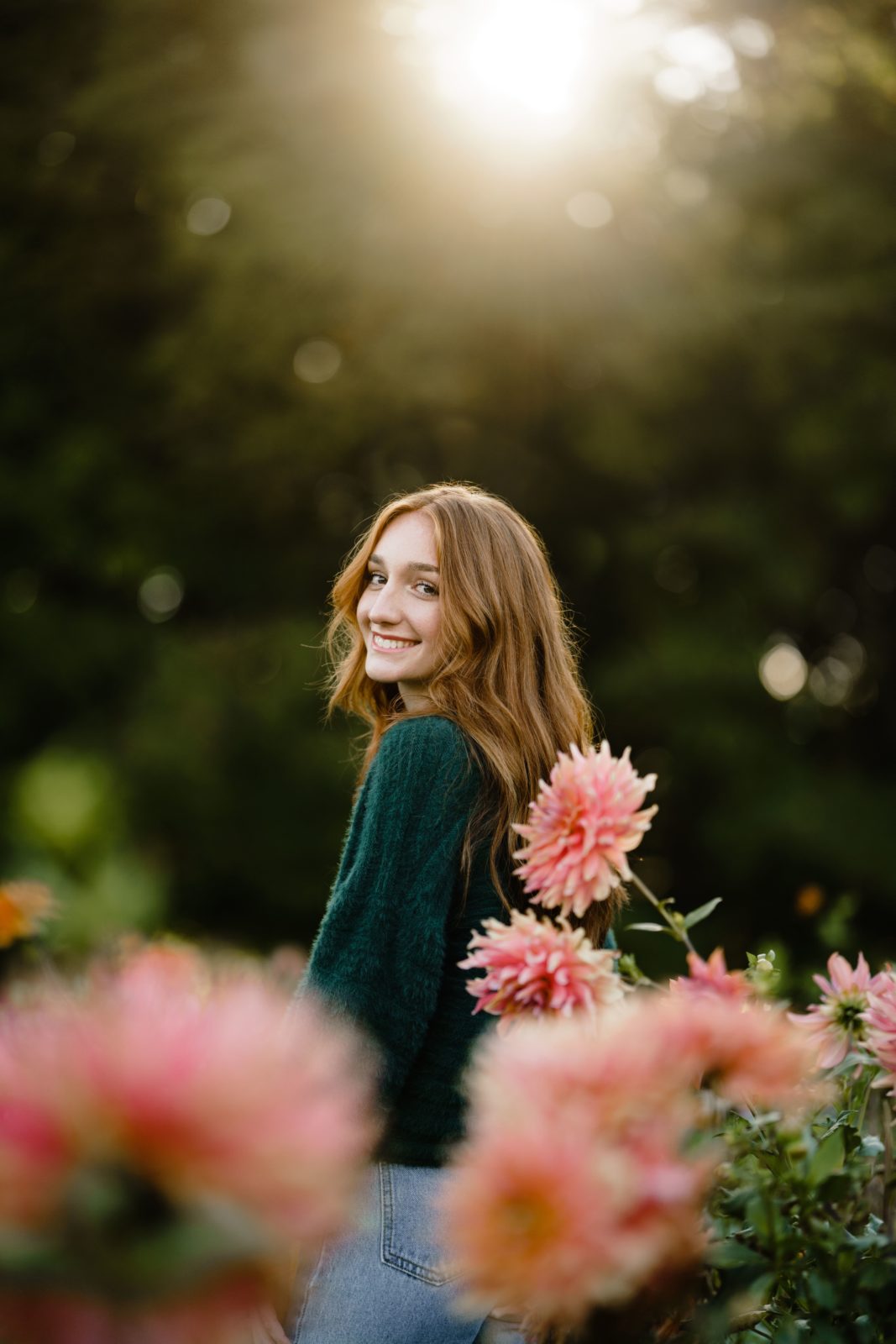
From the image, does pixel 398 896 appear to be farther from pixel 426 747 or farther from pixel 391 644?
pixel 391 644

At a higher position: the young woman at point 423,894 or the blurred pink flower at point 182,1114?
the young woman at point 423,894

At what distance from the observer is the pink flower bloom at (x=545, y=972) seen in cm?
91

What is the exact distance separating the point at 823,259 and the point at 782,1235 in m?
7.48

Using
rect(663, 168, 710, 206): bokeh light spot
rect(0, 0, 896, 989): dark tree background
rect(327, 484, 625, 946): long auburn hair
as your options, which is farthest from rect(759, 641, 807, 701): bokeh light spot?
rect(327, 484, 625, 946): long auburn hair

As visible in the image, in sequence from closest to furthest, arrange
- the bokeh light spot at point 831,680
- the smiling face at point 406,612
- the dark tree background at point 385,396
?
the smiling face at point 406,612 < the dark tree background at point 385,396 < the bokeh light spot at point 831,680

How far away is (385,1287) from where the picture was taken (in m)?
1.37

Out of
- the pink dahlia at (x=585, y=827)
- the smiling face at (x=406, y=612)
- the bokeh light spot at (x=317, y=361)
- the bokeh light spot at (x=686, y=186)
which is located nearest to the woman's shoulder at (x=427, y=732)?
the smiling face at (x=406, y=612)

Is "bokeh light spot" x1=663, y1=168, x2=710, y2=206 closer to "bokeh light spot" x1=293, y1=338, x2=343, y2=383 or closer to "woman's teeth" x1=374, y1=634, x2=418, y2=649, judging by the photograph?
"bokeh light spot" x1=293, y1=338, x2=343, y2=383

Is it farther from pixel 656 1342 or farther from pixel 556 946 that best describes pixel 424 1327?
pixel 556 946

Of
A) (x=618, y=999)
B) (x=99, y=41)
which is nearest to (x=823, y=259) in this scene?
(x=99, y=41)

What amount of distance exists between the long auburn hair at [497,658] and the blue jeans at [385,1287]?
38cm

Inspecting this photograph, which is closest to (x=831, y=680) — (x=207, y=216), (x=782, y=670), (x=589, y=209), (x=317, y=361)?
(x=782, y=670)

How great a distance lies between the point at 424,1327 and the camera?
1379mm

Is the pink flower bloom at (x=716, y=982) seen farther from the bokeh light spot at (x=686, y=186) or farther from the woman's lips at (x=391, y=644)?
the bokeh light spot at (x=686, y=186)
